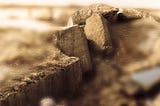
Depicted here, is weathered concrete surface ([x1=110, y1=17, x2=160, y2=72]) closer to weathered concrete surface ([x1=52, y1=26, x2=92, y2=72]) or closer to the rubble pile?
the rubble pile

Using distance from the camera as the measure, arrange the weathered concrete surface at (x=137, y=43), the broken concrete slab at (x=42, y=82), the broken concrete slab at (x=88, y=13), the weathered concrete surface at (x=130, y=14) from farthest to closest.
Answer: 1. the weathered concrete surface at (x=130, y=14)
2. the broken concrete slab at (x=88, y=13)
3. the weathered concrete surface at (x=137, y=43)
4. the broken concrete slab at (x=42, y=82)

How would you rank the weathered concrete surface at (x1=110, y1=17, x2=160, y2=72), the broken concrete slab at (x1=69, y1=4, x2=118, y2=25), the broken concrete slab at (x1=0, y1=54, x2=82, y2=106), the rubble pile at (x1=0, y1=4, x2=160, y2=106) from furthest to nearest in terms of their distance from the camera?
the broken concrete slab at (x1=69, y1=4, x2=118, y2=25), the weathered concrete surface at (x1=110, y1=17, x2=160, y2=72), the rubble pile at (x1=0, y1=4, x2=160, y2=106), the broken concrete slab at (x1=0, y1=54, x2=82, y2=106)

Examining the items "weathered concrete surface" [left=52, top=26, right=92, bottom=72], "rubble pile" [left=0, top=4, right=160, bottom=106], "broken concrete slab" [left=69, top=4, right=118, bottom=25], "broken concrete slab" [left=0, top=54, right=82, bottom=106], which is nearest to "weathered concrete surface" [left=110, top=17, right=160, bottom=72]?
"rubble pile" [left=0, top=4, right=160, bottom=106]

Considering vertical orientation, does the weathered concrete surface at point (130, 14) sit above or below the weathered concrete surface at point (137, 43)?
above

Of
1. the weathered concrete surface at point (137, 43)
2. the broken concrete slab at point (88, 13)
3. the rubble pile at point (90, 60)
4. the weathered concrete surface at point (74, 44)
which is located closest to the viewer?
the rubble pile at point (90, 60)

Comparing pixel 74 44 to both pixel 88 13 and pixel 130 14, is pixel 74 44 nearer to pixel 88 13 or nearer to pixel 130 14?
pixel 88 13

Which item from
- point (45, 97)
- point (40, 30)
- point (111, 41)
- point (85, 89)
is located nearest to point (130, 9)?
point (111, 41)

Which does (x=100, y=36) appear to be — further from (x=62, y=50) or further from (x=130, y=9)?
(x=130, y=9)

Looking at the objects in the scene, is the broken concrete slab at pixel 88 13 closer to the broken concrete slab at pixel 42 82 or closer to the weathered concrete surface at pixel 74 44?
the weathered concrete surface at pixel 74 44

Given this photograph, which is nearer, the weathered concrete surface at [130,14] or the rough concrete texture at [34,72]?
the rough concrete texture at [34,72]

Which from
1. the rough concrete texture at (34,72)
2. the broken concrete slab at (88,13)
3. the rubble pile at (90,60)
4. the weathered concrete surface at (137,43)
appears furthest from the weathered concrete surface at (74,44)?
the broken concrete slab at (88,13)
